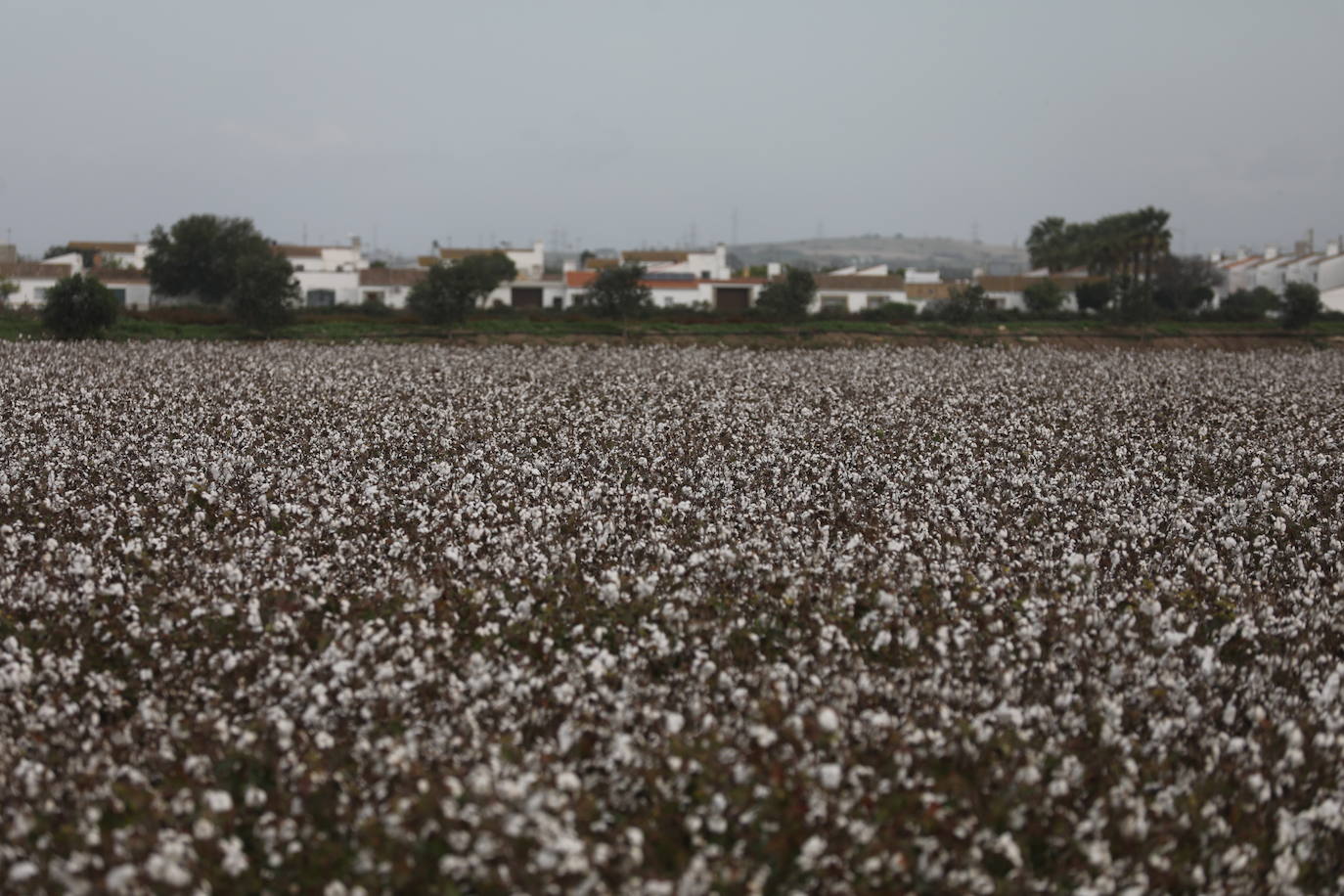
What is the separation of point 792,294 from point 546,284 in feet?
116

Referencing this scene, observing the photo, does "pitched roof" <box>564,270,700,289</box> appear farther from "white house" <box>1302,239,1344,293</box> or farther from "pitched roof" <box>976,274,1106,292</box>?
"white house" <box>1302,239,1344,293</box>

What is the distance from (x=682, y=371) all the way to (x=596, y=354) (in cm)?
856

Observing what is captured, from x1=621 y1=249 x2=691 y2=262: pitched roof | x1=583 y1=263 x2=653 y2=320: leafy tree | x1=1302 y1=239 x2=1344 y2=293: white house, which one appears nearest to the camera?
x1=583 y1=263 x2=653 y2=320: leafy tree

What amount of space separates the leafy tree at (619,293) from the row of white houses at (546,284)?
16.5 metres

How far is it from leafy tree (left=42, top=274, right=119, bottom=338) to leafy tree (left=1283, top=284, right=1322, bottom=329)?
5121 cm

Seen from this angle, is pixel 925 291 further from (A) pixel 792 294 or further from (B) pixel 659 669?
(B) pixel 659 669

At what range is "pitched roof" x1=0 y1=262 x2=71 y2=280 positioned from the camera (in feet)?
242

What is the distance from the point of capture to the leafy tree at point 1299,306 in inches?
2223

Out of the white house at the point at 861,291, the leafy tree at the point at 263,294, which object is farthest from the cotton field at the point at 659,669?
the white house at the point at 861,291

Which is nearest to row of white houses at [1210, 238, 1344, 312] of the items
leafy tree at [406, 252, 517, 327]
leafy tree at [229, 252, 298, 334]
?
leafy tree at [406, 252, 517, 327]

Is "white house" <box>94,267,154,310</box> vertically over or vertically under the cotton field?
over

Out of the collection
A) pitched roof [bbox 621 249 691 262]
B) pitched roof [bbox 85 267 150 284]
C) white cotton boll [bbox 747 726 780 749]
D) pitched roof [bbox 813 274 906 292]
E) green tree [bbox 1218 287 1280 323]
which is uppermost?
pitched roof [bbox 621 249 691 262]

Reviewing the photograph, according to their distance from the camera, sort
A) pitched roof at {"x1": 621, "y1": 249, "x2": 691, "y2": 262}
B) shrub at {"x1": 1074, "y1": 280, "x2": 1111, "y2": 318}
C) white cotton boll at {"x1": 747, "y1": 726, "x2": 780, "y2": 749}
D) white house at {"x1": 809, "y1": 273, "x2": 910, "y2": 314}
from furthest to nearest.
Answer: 1. pitched roof at {"x1": 621, "y1": 249, "x2": 691, "y2": 262}
2. white house at {"x1": 809, "y1": 273, "x2": 910, "y2": 314}
3. shrub at {"x1": 1074, "y1": 280, "x2": 1111, "y2": 318}
4. white cotton boll at {"x1": 747, "y1": 726, "x2": 780, "y2": 749}

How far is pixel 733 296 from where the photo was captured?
277 feet
